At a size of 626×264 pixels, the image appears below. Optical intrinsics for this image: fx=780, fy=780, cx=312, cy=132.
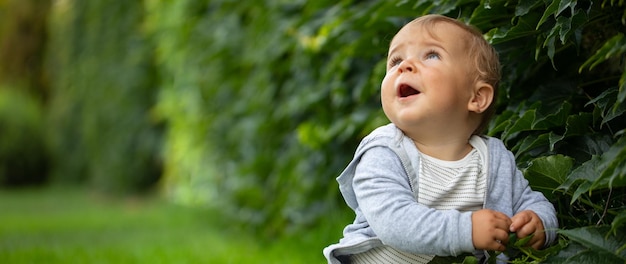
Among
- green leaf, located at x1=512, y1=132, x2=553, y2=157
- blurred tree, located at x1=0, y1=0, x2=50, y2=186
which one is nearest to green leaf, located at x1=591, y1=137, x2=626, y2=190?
green leaf, located at x1=512, y1=132, x2=553, y2=157

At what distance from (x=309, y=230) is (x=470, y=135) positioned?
106 inches

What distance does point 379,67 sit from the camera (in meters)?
2.45

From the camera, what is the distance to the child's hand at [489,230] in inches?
58.0

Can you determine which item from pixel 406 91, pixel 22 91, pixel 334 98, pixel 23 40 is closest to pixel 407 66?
pixel 406 91

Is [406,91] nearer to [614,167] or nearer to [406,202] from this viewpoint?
[406,202]

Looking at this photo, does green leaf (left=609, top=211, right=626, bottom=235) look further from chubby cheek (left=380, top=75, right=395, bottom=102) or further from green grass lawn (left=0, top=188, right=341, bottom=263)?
green grass lawn (left=0, top=188, right=341, bottom=263)

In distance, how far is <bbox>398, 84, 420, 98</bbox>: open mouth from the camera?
168cm

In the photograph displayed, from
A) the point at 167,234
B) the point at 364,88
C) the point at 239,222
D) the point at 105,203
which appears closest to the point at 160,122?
the point at 105,203

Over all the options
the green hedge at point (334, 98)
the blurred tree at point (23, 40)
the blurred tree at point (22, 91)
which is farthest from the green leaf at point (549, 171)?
the blurred tree at point (23, 40)

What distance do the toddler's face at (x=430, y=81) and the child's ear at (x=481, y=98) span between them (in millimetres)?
14

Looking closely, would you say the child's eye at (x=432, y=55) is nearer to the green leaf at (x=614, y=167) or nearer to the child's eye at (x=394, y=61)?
the child's eye at (x=394, y=61)

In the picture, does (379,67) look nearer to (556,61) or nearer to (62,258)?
(556,61)

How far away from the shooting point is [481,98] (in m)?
1.71

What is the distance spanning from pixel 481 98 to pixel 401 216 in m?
0.37
